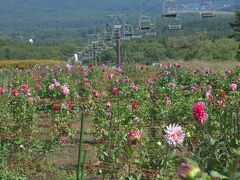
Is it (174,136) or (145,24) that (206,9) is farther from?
(174,136)

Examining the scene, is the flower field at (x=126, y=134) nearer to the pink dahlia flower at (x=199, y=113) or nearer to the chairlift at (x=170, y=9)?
the pink dahlia flower at (x=199, y=113)

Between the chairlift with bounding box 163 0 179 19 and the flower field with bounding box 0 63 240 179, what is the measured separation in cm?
1352

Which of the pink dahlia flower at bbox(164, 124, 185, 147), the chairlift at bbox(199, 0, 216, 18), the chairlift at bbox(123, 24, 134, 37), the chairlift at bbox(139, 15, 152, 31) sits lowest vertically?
the chairlift at bbox(123, 24, 134, 37)

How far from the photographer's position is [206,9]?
91.8ft

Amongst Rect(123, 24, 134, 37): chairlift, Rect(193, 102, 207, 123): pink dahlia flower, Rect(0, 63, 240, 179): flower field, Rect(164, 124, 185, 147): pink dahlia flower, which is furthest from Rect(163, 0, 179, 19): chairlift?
Rect(164, 124, 185, 147): pink dahlia flower

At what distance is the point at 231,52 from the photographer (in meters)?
55.3

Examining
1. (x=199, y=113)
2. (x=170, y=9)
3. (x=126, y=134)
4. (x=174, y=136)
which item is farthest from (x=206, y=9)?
(x=174, y=136)

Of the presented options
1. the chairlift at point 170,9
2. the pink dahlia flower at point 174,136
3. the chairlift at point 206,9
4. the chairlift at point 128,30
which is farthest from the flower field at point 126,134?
the chairlift at point 128,30

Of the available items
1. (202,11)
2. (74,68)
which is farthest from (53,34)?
(74,68)

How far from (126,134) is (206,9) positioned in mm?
22861

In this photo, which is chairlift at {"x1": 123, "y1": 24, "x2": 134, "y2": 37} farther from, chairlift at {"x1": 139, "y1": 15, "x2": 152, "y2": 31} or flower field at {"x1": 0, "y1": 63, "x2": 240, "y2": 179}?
flower field at {"x1": 0, "y1": 63, "x2": 240, "y2": 179}

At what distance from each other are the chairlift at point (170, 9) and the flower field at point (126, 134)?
13.5 metres

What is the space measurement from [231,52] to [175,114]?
161 feet

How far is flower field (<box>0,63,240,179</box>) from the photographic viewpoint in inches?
156
